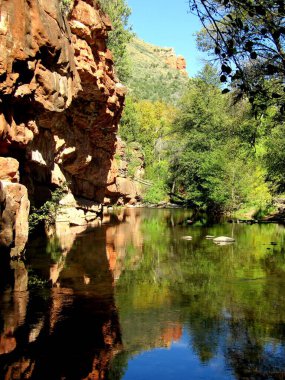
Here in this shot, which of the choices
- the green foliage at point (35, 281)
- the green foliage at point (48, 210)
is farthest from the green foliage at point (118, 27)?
the green foliage at point (35, 281)

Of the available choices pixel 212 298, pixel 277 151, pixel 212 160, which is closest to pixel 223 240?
pixel 277 151

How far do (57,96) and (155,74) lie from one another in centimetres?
12976

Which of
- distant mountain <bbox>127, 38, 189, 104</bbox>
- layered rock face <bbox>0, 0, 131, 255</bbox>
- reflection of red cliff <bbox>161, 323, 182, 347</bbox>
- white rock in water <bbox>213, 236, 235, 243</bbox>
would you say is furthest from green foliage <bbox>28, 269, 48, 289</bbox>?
distant mountain <bbox>127, 38, 189, 104</bbox>

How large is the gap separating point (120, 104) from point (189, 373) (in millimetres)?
31367

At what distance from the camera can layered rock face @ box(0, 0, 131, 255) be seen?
17.5 metres

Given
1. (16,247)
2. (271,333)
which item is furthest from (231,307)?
(16,247)

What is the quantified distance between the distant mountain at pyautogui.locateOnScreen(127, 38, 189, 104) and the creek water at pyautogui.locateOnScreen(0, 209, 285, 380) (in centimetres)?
6770

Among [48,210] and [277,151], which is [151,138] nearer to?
[277,151]

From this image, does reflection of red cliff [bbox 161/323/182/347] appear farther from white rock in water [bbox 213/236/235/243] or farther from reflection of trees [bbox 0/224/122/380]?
white rock in water [bbox 213/236/235/243]

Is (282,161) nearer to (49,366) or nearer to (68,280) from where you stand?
(68,280)

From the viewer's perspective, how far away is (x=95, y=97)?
31797 mm

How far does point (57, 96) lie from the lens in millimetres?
21844

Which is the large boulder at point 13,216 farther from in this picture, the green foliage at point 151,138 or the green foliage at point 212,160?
the green foliage at point 151,138

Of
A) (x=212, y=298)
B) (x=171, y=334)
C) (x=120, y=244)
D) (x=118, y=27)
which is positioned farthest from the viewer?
(x=118, y=27)
